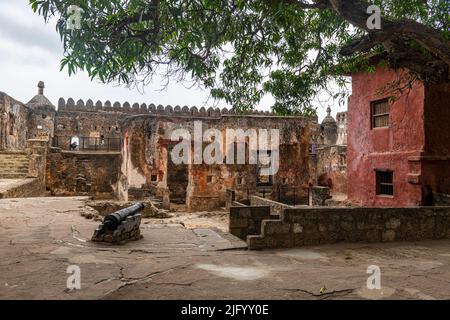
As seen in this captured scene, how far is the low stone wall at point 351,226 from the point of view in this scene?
21.7 feet

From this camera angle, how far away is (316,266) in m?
5.35

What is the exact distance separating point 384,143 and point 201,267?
9.15 m

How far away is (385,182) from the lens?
1214cm

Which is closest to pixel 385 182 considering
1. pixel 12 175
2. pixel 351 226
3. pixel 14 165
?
pixel 351 226

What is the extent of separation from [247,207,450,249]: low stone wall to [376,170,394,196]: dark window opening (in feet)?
14.7

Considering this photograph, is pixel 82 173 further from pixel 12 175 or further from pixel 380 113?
pixel 380 113

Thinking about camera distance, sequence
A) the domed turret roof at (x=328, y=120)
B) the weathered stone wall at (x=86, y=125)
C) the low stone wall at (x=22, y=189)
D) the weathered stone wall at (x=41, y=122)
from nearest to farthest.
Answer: the low stone wall at (x=22, y=189), the weathered stone wall at (x=41, y=122), the weathered stone wall at (x=86, y=125), the domed turret roof at (x=328, y=120)

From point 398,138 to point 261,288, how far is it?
9.06 metres

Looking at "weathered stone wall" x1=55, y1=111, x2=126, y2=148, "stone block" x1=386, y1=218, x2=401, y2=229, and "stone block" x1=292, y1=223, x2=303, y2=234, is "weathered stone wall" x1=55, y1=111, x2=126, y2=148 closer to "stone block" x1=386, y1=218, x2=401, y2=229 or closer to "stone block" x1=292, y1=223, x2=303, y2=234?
"stone block" x1=292, y1=223, x2=303, y2=234

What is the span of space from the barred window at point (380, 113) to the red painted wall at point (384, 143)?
0.16 meters

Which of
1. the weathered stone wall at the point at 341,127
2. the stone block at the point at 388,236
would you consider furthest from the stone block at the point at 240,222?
the weathered stone wall at the point at 341,127

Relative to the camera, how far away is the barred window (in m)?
12.1

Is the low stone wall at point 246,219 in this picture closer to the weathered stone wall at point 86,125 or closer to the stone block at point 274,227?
the stone block at point 274,227

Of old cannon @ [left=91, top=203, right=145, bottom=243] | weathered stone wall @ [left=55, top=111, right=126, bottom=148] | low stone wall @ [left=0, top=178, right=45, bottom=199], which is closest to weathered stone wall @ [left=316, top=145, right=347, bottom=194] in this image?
weathered stone wall @ [left=55, top=111, right=126, bottom=148]
